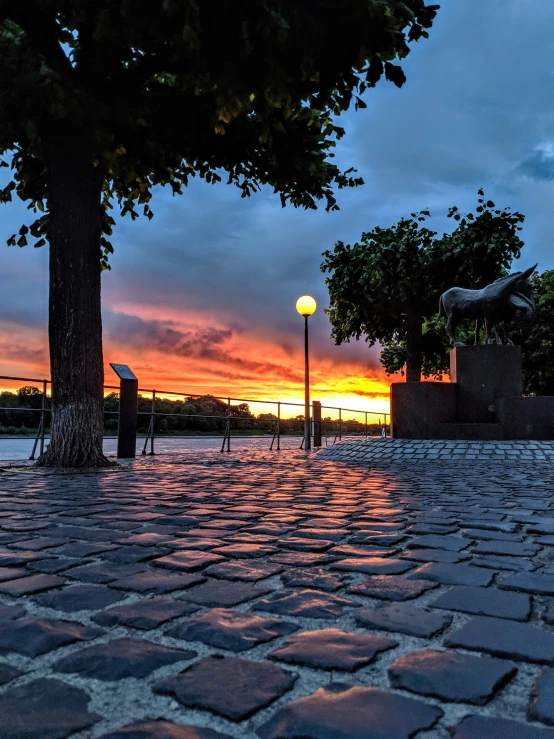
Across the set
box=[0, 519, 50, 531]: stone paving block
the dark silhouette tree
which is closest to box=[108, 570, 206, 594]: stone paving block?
box=[0, 519, 50, 531]: stone paving block

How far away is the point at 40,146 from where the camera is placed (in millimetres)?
8422

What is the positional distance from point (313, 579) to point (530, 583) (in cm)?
90

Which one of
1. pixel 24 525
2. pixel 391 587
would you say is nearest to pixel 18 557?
pixel 24 525

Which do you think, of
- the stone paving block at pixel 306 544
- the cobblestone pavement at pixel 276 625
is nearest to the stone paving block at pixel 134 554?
the cobblestone pavement at pixel 276 625

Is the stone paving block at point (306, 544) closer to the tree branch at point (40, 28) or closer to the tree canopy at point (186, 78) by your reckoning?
the tree canopy at point (186, 78)

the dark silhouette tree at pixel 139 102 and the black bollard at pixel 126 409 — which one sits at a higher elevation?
the dark silhouette tree at pixel 139 102

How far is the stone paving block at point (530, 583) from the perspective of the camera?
2303 mm

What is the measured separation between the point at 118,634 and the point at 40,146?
8311 millimetres

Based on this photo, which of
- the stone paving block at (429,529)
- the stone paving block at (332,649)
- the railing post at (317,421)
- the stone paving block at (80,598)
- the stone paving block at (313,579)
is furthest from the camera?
the railing post at (317,421)

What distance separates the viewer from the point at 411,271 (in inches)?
938

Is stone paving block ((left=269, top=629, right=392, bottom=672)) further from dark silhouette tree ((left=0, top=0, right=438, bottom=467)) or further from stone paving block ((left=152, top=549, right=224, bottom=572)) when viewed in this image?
dark silhouette tree ((left=0, top=0, right=438, bottom=467))

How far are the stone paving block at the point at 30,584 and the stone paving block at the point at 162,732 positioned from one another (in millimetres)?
1177

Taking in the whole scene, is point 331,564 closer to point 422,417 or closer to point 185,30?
point 185,30

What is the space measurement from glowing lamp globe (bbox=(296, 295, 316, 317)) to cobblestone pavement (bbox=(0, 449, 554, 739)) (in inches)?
468
